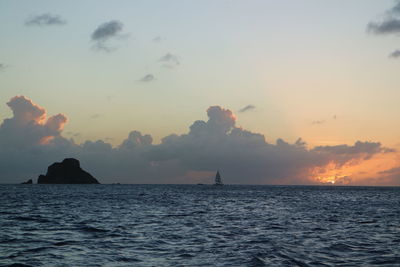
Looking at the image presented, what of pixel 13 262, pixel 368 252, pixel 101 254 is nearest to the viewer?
pixel 13 262

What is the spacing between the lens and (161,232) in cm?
3859

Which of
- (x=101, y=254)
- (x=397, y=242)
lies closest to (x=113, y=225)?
(x=101, y=254)

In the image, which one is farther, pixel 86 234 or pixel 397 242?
pixel 86 234

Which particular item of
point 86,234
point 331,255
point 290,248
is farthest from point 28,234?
point 331,255

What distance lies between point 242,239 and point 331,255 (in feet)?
27.4

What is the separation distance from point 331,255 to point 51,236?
71.4ft

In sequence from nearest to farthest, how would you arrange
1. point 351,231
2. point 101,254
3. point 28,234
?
point 101,254
point 28,234
point 351,231

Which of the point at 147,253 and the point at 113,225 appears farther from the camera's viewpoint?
the point at 113,225

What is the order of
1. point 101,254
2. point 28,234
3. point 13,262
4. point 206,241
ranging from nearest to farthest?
1. point 13,262
2. point 101,254
3. point 206,241
4. point 28,234

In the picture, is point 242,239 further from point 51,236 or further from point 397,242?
point 51,236

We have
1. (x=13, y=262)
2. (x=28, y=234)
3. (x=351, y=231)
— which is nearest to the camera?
(x=13, y=262)

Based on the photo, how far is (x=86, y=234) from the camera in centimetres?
3628

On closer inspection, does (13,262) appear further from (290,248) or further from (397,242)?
(397,242)

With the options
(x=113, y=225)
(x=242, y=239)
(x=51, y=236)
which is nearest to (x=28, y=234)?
(x=51, y=236)
